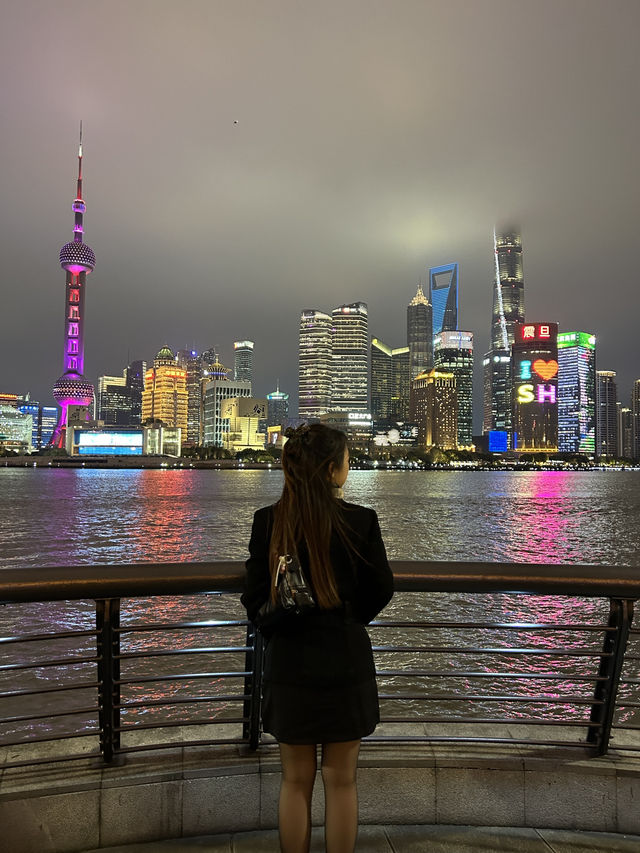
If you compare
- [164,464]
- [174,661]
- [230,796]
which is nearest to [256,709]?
[230,796]

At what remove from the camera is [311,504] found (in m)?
2.41

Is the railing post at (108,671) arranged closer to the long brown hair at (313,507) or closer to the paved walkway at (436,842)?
the paved walkway at (436,842)

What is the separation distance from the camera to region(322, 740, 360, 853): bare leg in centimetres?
248

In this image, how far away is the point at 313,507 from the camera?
2406mm

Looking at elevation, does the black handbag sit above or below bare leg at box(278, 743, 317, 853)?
above

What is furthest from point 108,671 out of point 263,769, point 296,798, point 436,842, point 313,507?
point 436,842

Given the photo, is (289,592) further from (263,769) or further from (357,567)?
(263,769)

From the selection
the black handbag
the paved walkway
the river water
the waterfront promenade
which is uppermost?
the black handbag

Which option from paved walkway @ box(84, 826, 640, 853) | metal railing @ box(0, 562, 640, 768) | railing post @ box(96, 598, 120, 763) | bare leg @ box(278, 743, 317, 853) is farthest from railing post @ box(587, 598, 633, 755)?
railing post @ box(96, 598, 120, 763)

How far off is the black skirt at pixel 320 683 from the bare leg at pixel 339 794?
10 cm

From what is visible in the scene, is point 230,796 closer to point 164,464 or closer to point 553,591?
point 553,591

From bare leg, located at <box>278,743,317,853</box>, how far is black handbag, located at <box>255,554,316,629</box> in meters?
0.55

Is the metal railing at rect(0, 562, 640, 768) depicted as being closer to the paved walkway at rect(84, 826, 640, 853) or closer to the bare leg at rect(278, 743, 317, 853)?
the paved walkway at rect(84, 826, 640, 853)

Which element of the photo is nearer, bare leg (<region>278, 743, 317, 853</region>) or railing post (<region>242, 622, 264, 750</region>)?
bare leg (<region>278, 743, 317, 853</region>)
